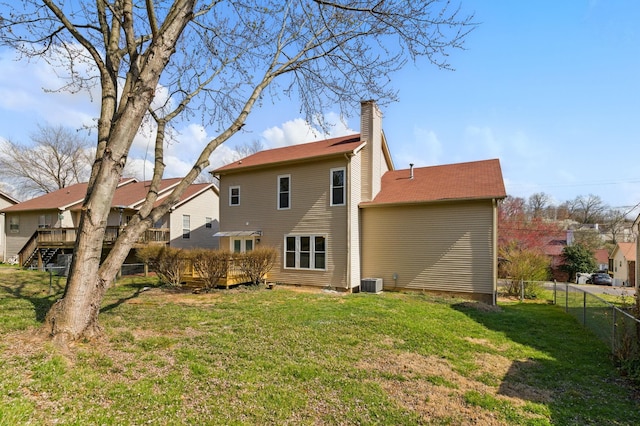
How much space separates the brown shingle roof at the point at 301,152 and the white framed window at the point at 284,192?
2.58 feet

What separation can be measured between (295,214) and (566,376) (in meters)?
10.7

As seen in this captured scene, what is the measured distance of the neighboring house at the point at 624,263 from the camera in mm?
28531

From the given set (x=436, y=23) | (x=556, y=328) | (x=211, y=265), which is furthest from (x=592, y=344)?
(x=211, y=265)

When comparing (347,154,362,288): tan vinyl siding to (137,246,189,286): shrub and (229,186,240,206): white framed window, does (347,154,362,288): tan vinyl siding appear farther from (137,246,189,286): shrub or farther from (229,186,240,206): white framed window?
(137,246,189,286): shrub

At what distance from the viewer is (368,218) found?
14.1m

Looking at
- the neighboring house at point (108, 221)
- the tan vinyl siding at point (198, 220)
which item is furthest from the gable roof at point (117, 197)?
the tan vinyl siding at point (198, 220)

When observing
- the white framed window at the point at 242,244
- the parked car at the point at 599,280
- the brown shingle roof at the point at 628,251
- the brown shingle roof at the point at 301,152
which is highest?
the brown shingle roof at the point at 301,152

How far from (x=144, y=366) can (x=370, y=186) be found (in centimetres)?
1115

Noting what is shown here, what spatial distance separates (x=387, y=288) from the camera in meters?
13.6

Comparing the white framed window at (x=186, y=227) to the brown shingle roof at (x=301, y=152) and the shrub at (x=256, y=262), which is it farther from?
the shrub at (x=256, y=262)

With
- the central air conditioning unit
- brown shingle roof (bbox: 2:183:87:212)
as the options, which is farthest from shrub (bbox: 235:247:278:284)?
brown shingle roof (bbox: 2:183:87:212)

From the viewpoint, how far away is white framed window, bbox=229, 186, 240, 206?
52.9 feet

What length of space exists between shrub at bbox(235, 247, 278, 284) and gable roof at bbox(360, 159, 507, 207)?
4328 mm

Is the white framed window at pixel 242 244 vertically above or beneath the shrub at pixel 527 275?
above
